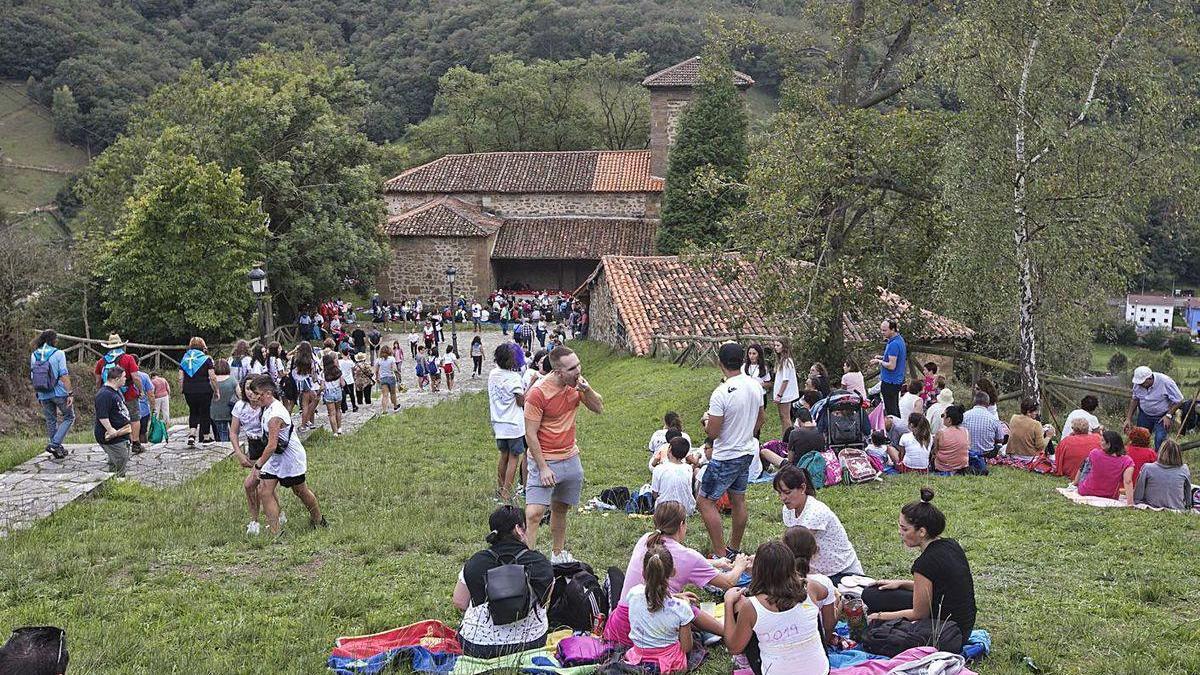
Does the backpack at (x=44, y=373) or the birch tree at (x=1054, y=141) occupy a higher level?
the birch tree at (x=1054, y=141)

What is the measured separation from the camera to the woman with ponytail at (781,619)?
4.73 m

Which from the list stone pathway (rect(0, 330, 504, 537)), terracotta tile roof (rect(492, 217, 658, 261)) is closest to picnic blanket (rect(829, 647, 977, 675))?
stone pathway (rect(0, 330, 504, 537))

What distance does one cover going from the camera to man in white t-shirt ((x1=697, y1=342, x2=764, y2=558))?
673 cm

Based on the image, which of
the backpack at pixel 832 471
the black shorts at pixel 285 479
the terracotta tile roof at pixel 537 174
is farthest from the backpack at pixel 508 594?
the terracotta tile roof at pixel 537 174

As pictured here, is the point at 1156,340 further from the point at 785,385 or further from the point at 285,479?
the point at 285,479

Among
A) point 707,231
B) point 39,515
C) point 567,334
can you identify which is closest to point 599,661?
point 39,515

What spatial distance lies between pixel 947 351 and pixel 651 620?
48.0ft

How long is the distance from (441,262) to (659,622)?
38378 mm

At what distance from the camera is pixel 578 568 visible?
19.9ft

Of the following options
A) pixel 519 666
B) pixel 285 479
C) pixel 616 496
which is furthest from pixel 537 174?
pixel 519 666

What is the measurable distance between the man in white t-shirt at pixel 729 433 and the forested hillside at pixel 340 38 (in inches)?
2693

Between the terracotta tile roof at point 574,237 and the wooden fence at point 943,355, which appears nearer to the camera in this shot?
the wooden fence at point 943,355

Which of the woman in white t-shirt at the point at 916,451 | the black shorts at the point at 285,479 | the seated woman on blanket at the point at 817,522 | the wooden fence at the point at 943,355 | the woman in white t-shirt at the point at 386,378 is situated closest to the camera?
the seated woman on blanket at the point at 817,522

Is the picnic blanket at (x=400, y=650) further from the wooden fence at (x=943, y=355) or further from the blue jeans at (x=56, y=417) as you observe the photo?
the wooden fence at (x=943, y=355)
